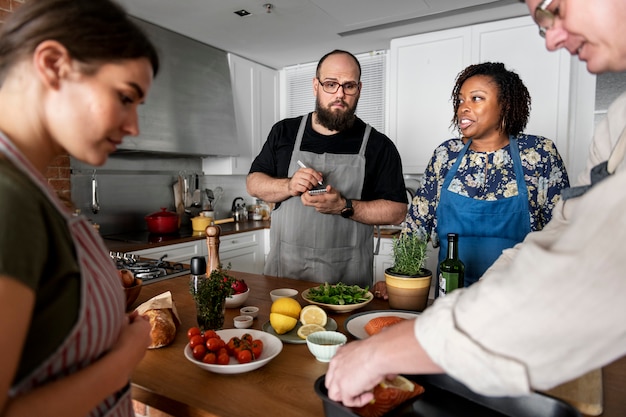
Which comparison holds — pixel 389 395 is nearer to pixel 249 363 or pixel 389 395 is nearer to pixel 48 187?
pixel 249 363

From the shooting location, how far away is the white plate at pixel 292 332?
1188 mm

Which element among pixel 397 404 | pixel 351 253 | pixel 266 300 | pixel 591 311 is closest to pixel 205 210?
pixel 351 253

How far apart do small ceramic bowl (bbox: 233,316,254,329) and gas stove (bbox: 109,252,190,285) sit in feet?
2.42

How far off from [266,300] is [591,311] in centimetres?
119

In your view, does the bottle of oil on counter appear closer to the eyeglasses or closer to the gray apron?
the eyeglasses

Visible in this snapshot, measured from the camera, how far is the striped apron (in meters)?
0.57

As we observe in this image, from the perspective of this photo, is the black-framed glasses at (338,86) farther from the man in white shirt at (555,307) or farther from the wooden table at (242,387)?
the man in white shirt at (555,307)

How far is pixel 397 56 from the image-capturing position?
377cm

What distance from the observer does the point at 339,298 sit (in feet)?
4.67

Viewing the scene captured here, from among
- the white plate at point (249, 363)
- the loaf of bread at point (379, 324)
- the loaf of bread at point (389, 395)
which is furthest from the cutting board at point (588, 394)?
the white plate at point (249, 363)

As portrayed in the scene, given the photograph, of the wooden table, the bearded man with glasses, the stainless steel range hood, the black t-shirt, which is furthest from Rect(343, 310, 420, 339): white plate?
the stainless steel range hood

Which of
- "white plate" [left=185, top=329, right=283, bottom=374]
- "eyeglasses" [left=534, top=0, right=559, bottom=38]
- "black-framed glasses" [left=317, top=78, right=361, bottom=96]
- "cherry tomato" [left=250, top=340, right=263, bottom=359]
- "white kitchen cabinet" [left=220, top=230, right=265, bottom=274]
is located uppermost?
"black-framed glasses" [left=317, top=78, right=361, bottom=96]

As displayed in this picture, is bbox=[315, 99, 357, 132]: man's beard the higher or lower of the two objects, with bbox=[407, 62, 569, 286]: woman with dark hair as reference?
higher

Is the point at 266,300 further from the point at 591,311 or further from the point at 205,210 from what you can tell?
the point at 205,210
